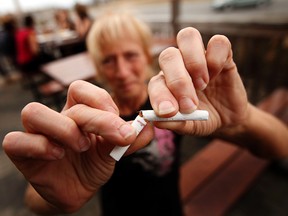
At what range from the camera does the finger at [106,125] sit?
0.34 metres

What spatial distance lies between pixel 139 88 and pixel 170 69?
593mm

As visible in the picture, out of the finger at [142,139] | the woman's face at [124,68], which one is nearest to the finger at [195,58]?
the finger at [142,139]

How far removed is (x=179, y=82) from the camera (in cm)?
38

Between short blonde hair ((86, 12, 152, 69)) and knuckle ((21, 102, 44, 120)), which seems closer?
knuckle ((21, 102, 44, 120))

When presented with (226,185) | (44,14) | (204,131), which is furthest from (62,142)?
(44,14)

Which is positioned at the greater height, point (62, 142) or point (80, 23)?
point (62, 142)

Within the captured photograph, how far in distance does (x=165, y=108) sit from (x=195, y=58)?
12 centimetres

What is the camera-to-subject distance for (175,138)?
88 cm

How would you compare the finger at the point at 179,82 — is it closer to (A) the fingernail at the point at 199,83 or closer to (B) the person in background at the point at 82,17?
(A) the fingernail at the point at 199,83

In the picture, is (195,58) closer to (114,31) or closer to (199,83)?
(199,83)

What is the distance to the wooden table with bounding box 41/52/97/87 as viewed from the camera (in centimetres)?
156

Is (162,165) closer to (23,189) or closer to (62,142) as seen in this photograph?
(62,142)

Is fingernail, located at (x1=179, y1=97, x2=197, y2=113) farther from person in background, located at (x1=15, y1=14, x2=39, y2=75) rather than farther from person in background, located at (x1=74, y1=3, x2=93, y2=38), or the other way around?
person in background, located at (x1=15, y1=14, x2=39, y2=75)

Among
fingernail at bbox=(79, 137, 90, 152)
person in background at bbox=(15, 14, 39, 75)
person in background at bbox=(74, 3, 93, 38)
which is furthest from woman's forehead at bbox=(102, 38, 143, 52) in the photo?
person in background at bbox=(15, 14, 39, 75)
